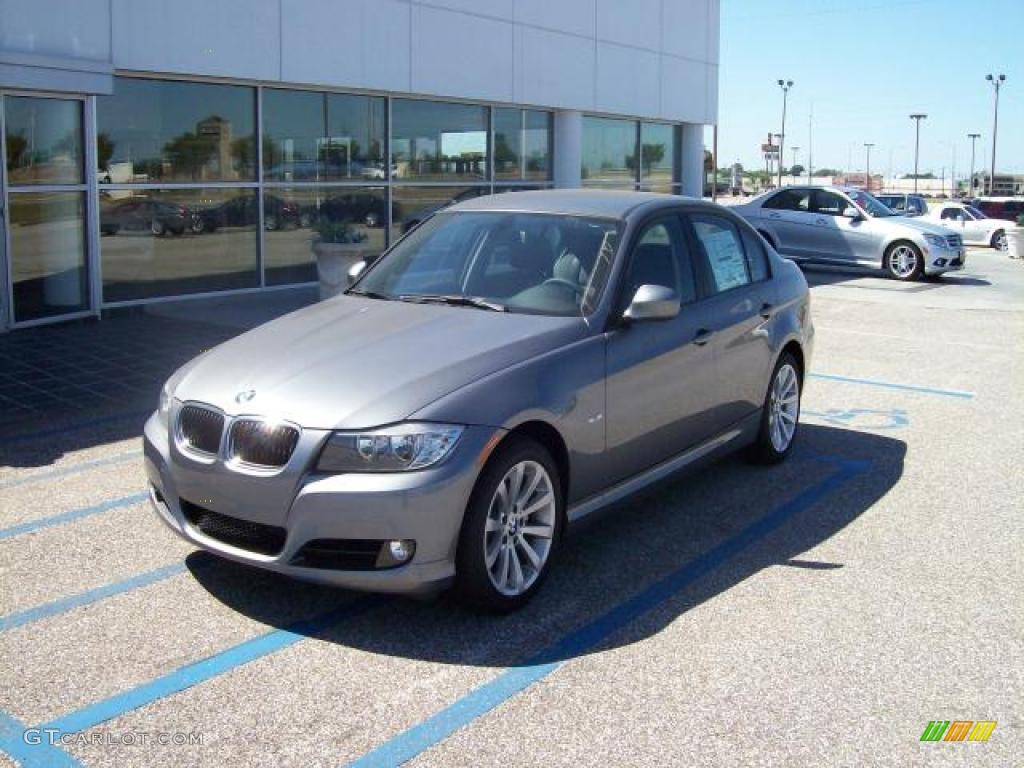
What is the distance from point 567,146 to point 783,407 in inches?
529

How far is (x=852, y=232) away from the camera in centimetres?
2059

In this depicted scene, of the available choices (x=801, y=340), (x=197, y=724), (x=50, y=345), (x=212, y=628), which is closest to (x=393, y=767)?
(x=197, y=724)

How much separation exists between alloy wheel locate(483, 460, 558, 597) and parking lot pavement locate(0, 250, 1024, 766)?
183mm

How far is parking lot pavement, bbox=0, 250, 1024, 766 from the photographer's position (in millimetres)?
3576

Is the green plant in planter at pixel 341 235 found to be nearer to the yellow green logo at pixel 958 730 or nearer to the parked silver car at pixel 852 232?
the parked silver car at pixel 852 232

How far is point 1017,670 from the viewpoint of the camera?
4.15 m

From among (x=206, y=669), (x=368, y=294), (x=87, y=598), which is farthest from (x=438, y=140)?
(x=206, y=669)

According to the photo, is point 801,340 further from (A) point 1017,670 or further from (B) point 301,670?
(B) point 301,670

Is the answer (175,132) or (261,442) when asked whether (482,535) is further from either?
(175,132)

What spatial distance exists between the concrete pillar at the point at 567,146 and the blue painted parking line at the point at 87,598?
51.1ft

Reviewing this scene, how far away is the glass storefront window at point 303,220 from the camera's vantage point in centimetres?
1491

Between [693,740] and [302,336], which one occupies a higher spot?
[302,336]

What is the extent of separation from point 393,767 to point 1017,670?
235cm

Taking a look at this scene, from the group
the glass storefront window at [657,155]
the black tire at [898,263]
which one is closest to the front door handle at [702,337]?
the black tire at [898,263]
